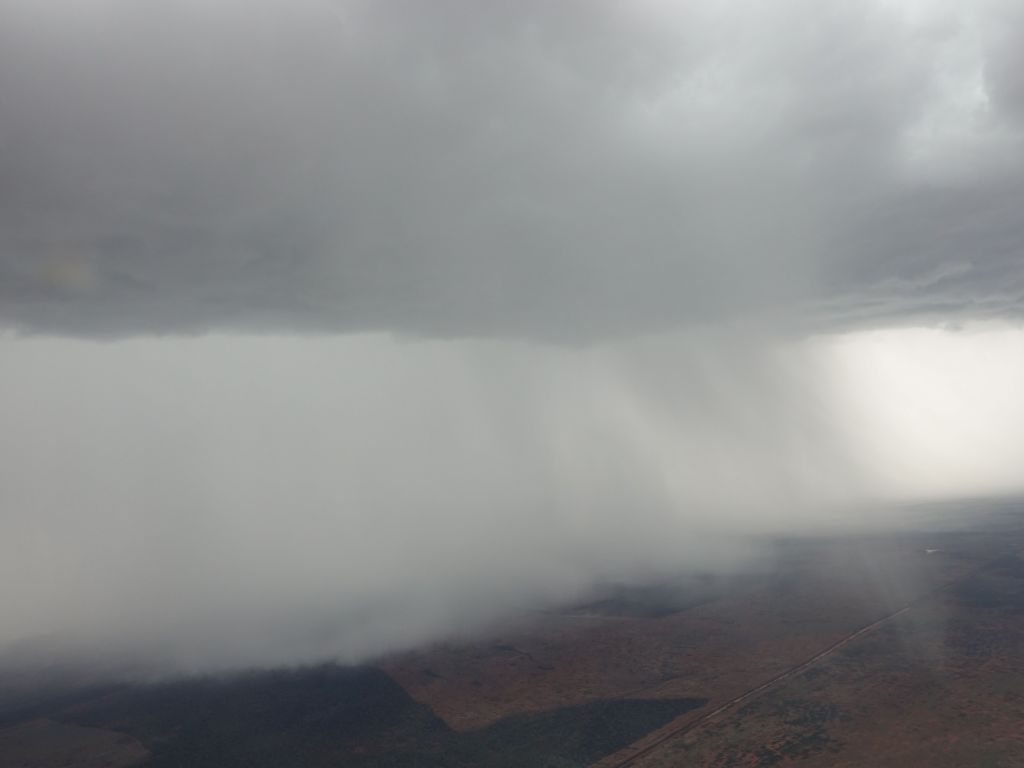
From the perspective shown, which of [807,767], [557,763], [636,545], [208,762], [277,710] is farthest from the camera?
[636,545]

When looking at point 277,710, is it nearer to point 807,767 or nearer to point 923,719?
point 807,767

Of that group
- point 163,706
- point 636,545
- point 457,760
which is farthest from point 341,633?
point 636,545

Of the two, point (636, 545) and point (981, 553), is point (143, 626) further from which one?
point (981, 553)

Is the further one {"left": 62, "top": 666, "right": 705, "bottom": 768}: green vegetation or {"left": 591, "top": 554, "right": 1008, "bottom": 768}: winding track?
{"left": 62, "top": 666, "right": 705, "bottom": 768}: green vegetation

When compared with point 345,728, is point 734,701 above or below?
above

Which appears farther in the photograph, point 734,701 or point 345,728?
point 345,728

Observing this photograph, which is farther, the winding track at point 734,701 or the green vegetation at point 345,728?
the green vegetation at point 345,728

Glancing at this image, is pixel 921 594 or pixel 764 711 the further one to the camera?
pixel 921 594

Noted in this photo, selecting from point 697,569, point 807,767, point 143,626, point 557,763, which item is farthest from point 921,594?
point 143,626

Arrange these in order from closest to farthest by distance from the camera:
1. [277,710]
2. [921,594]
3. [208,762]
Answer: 1. [208,762]
2. [277,710]
3. [921,594]
